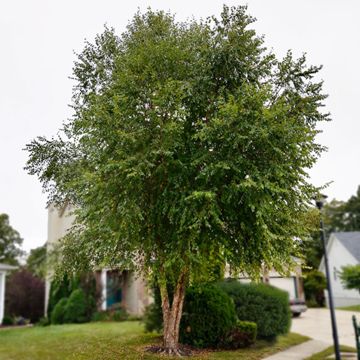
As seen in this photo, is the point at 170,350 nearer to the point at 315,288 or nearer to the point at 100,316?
the point at 100,316

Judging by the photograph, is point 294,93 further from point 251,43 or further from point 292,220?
point 292,220

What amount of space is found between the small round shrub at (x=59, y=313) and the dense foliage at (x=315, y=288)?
743 inches

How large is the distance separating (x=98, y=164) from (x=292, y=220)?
4.73 meters

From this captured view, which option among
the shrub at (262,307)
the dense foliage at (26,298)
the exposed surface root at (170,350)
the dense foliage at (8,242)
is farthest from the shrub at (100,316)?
the dense foliage at (8,242)

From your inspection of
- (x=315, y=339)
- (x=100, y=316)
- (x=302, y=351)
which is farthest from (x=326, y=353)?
(x=100, y=316)

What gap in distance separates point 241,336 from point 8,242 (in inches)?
1231

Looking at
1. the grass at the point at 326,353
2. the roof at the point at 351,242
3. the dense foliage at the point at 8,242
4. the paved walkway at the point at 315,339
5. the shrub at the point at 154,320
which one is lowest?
the paved walkway at the point at 315,339

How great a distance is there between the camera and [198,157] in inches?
350

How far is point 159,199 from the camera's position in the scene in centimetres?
899

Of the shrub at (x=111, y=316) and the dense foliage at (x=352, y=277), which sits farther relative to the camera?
the dense foliage at (x=352, y=277)

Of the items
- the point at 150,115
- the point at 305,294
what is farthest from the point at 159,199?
the point at 305,294

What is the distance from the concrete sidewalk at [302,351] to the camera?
33.4 feet

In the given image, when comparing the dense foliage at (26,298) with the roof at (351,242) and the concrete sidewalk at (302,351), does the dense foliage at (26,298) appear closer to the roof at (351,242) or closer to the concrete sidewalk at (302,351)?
the concrete sidewalk at (302,351)

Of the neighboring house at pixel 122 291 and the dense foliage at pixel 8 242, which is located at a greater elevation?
the dense foliage at pixel 8 242
